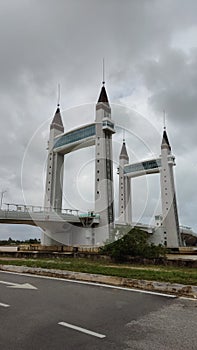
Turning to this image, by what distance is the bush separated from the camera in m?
18.2

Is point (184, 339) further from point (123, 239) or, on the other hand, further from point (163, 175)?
point (163, 175)

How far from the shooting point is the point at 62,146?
66875 mm

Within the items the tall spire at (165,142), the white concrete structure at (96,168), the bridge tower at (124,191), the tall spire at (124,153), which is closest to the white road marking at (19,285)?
the white concrete structure at (96,168)

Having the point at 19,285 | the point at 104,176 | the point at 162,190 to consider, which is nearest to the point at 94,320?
the point at 19,285

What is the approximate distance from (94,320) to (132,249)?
13624 millimetres

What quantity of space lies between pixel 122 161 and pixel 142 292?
88.8m

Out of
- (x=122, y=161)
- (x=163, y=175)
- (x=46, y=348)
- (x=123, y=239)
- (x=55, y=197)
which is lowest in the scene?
(x=46, y=348)

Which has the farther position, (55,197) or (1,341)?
(55,197)

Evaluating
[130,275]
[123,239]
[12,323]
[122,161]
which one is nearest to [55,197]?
[122,161]

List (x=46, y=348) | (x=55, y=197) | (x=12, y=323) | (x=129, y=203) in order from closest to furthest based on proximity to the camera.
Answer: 1. (x=46, y=348)
2. (x=12, y=323)
3. (x=55, y=197)
4. (x=129, y=203)

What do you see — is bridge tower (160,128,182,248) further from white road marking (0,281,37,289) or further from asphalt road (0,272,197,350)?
asphalt road (0,272,197,350)

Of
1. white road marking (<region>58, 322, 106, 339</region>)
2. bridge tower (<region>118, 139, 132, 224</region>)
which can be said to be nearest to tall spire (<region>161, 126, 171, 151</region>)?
bridge tower (<region>118, 139, 132, 224</region>)

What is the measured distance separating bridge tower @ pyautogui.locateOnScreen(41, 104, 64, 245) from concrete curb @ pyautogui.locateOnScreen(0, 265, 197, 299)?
4805cm

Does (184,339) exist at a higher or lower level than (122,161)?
lower
